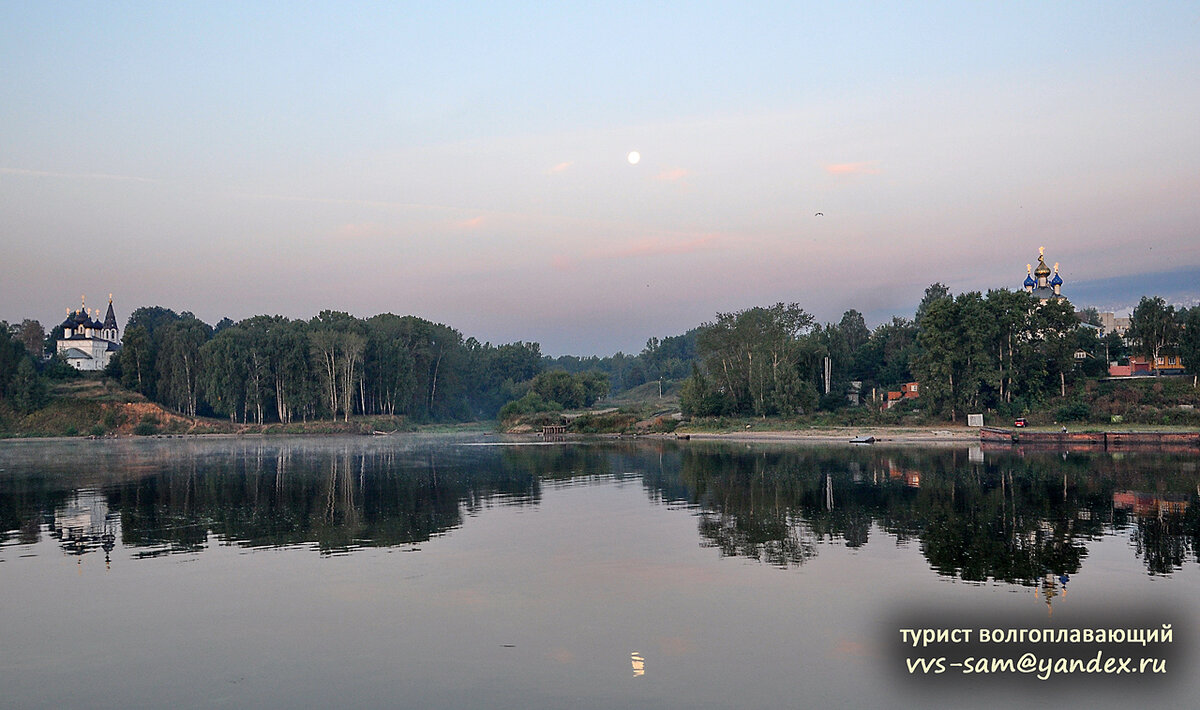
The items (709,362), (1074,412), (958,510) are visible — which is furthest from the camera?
(709,362)

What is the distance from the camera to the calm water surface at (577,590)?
13.8 metres

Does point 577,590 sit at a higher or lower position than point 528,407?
lower

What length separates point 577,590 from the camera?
20312 millimetres

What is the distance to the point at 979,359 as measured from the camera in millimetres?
83875

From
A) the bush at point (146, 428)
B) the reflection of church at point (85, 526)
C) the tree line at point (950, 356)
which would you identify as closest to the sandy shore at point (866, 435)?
the tree line at point (950, 356)

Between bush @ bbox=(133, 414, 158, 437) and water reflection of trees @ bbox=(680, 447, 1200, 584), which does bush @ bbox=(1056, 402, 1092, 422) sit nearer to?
water reflection of trees @ bbox=(680, 447, 1200, 584)

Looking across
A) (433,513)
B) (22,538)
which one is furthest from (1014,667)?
(22,538)

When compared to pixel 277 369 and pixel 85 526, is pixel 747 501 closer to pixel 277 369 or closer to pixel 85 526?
pixel 85 526

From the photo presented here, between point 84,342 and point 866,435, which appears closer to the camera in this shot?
point 866,435

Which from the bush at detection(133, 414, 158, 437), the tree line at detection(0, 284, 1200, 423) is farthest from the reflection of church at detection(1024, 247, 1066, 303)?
the bush at detection(133, 414, 158, 437)

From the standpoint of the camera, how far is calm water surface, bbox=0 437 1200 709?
1381 cm

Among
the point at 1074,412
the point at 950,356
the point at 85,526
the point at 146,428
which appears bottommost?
the point at 85,526

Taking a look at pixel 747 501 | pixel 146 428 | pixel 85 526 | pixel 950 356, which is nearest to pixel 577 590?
pixel 747 501

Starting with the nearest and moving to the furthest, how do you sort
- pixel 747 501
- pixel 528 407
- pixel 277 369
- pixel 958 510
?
pixel 958 510 < pixel 747 501 < pixel 277 369 < pixel 528 407
